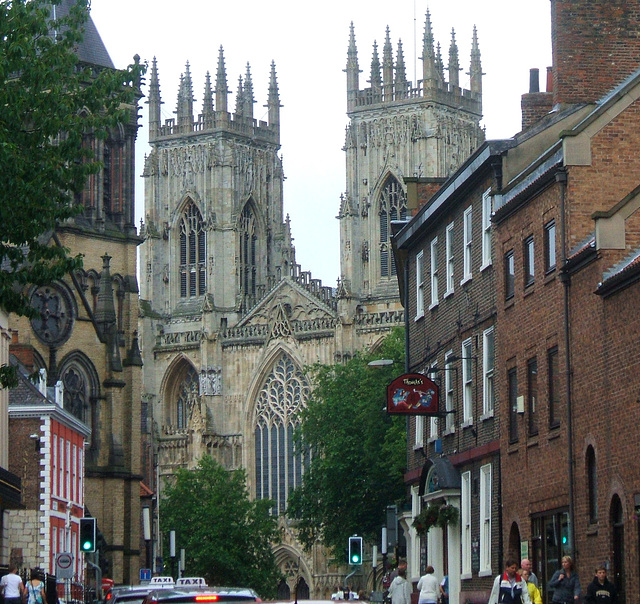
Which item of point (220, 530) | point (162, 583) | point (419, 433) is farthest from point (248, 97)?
point (162, 583)

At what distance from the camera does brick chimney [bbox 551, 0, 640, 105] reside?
116ft

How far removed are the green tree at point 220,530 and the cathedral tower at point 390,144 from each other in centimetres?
1883

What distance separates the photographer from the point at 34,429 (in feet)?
179

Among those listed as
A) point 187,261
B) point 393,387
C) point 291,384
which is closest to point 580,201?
point 393,387

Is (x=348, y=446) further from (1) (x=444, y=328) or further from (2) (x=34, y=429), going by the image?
(1) (x=444, y=328)

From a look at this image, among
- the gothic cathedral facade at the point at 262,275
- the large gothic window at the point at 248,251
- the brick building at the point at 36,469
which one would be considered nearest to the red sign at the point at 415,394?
the brick building at the point at 36,469

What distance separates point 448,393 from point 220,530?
50.3 m

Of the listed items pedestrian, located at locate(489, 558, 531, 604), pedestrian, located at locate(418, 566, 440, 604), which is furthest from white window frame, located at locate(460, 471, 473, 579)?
pedestrian, located at locate(489, 558, 531, 604)

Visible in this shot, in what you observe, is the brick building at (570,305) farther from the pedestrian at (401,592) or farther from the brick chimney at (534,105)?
the pedestrian at (401,592)

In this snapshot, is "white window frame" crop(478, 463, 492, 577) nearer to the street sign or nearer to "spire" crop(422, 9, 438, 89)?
the street sign

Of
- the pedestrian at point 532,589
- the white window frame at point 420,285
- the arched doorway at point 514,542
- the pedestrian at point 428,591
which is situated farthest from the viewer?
the white window frame at point 420,285

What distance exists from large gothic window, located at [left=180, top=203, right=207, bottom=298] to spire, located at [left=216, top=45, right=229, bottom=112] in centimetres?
664

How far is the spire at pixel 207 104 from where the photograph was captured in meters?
121

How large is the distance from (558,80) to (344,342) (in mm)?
71142
